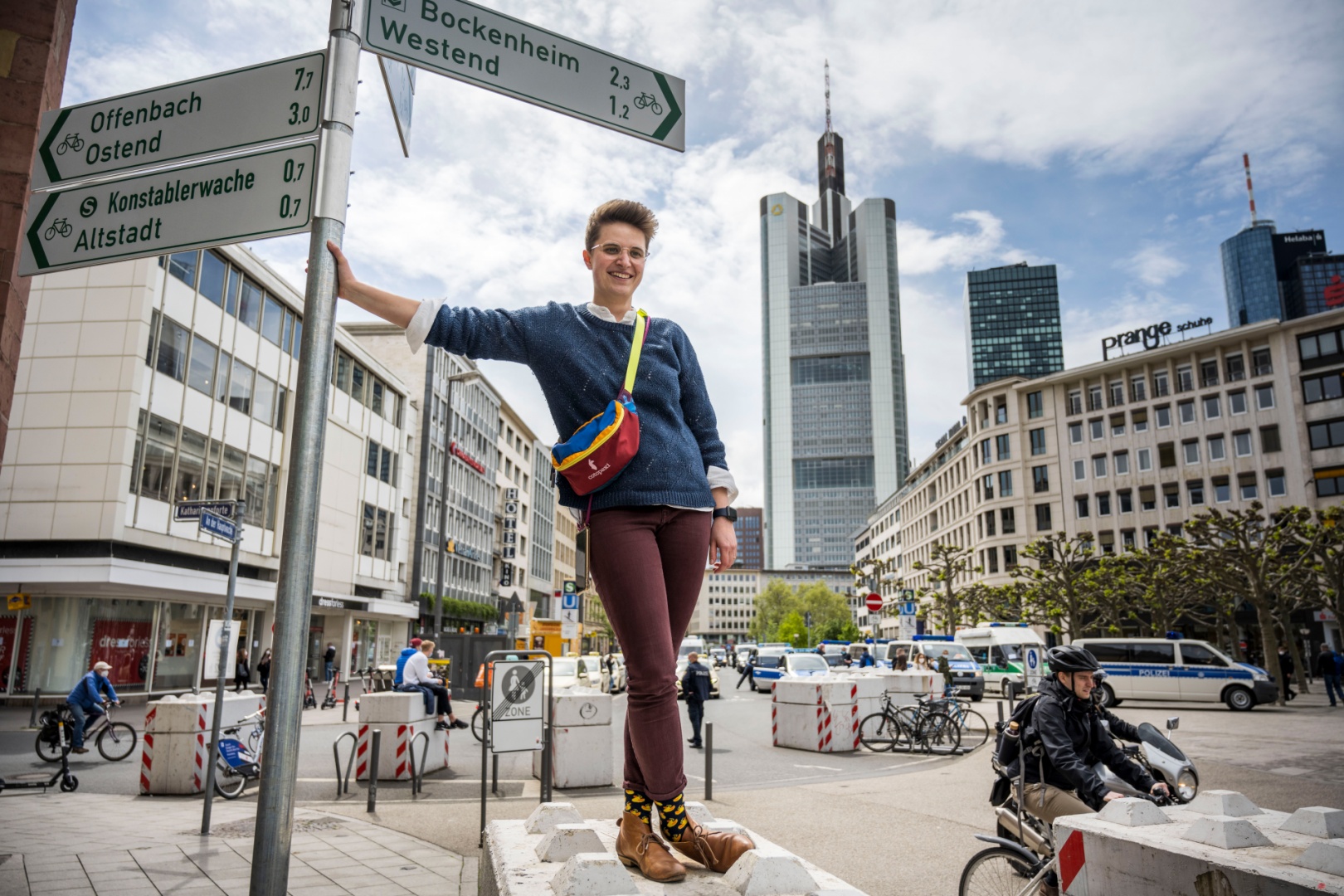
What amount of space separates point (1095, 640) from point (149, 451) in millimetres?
27492

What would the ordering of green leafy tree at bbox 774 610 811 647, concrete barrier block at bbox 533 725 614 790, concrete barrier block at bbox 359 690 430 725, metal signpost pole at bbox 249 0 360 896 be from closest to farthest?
metal signpost pole at bbox 249 0 360 896
concrete barrier block at bbox 533 725 614 790
concrete barrier block at bbox 359 690 430 725
green leafy tree at bbox 774 610 811 647

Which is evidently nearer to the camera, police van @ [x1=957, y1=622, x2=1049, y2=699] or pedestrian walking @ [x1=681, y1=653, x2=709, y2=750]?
pedestrian walking @ [x1=681, y1=653, x2=709, y2=750]

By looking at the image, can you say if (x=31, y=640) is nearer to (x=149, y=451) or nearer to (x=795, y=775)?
(x=149, y=451)

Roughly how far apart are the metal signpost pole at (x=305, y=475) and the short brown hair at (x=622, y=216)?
32.4 inches

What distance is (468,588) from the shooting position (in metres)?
60.5

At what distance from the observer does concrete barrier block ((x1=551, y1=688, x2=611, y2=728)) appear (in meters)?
10.5

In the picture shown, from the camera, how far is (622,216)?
2994 mm

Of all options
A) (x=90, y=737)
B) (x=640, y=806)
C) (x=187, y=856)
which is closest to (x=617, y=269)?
(x=640, y=806)

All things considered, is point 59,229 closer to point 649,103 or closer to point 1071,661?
point 649,103

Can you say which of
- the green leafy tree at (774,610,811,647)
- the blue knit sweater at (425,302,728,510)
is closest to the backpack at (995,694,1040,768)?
the blue knit sweater at (425,302,728,510)

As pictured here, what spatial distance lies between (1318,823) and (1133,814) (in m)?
0.58

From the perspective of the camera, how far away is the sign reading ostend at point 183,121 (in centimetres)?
261

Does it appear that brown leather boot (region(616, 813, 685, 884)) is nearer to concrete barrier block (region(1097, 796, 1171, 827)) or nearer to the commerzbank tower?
concrete barrier block (region(1097, 796, 1171, 827))

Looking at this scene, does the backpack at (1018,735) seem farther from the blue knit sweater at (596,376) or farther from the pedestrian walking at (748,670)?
the pedestrian walking at (748,670)
